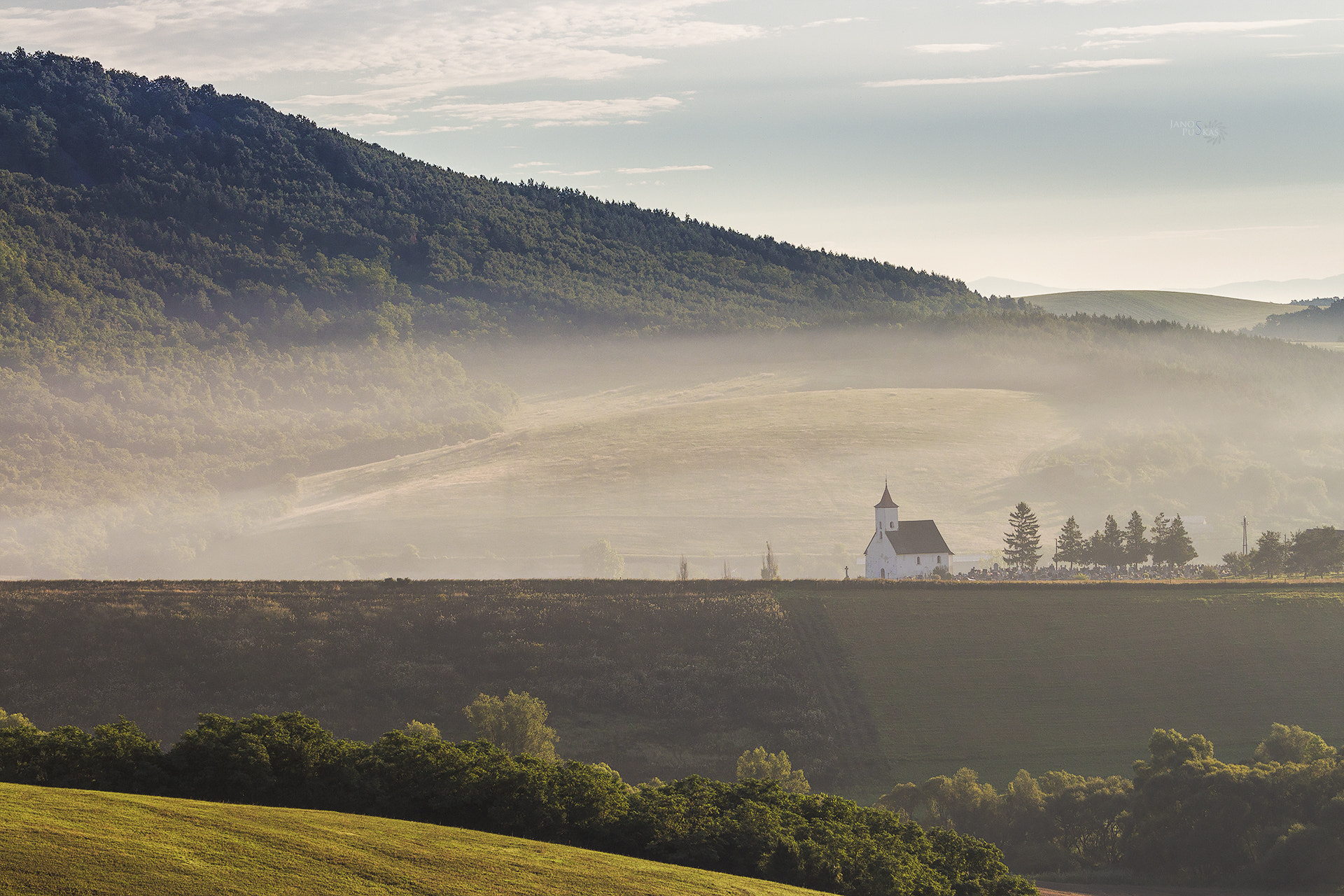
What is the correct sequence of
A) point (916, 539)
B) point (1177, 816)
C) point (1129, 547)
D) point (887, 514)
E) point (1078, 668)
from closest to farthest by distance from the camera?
point (1177, 816)
point (1078, 668)
point (1129, 547)
point (916, 539)
point (887, 514)

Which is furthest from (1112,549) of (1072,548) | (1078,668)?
(1078,668)

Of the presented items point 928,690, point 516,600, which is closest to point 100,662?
point 516,600

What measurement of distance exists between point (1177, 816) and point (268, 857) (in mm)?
41580

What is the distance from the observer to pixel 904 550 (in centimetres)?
12088

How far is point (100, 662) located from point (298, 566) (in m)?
116

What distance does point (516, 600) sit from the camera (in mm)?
87875

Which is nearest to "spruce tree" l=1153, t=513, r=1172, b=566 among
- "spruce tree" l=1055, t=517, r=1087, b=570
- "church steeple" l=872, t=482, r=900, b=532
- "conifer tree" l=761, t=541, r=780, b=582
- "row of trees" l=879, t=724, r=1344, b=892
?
"spruce tree" l=1055, t=517, r=1087, b=570

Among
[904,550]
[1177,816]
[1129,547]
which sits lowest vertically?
[1177,816]

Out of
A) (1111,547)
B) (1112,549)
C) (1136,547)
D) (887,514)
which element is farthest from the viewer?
(887,514)

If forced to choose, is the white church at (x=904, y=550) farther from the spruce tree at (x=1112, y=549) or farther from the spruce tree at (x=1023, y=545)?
the spruce tree at (x=1112, y=549)

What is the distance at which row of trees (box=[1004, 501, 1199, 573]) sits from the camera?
120m

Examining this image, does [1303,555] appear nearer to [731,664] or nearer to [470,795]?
[731,664]

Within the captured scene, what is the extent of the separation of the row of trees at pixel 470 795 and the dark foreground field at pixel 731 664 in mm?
28005

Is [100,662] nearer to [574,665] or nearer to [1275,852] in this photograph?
[574,665]
